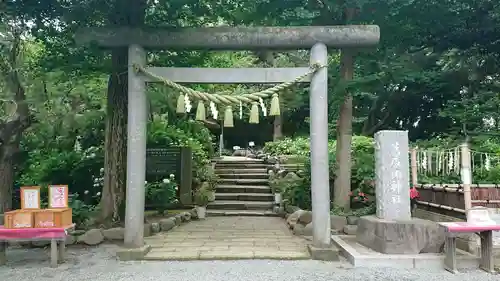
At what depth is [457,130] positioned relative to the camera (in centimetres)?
1366

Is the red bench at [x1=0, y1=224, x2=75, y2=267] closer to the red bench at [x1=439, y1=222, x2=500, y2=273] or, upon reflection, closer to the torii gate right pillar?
the torii gate right pillar

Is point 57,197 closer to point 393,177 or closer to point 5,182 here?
point 5,182

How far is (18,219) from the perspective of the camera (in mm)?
6434

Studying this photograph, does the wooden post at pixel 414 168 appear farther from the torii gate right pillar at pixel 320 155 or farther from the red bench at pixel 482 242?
the torii gate right pillar at pixel 320 155

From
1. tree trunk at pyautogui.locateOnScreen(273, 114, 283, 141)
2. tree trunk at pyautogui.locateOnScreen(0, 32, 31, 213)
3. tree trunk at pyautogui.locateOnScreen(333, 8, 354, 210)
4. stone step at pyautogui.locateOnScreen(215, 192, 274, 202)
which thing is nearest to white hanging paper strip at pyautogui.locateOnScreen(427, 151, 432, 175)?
tree trunk at pyautogui.locateOnScreen(333, 8, 354, 210)

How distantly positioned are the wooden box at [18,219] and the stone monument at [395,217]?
5431mm

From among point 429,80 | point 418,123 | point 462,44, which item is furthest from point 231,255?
point 418,123

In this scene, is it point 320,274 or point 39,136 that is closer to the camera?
point 320,274

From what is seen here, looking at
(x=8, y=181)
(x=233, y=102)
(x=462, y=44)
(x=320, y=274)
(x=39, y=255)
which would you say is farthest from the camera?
(x=462, y=44)

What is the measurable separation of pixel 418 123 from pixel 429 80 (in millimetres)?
2601

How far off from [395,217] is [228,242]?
3.08m

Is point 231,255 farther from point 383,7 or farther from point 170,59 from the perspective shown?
point 383,7

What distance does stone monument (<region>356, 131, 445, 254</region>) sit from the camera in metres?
6.64

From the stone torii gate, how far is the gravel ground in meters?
0.66
